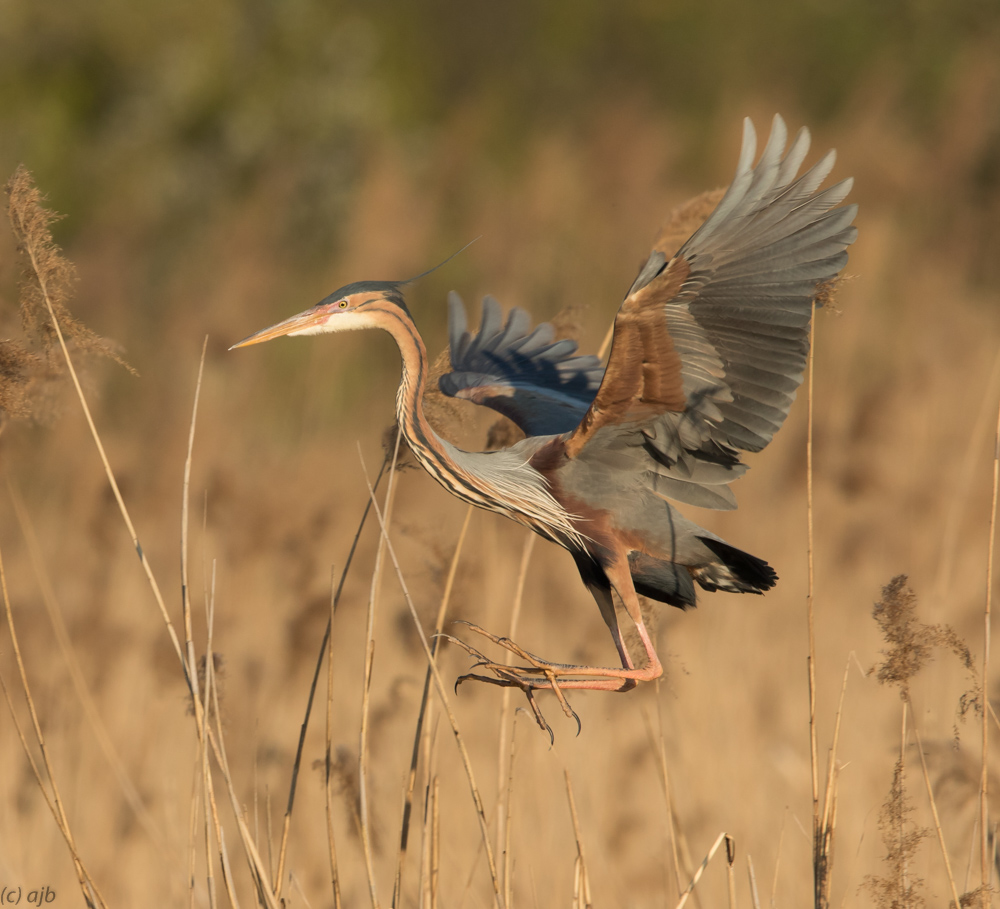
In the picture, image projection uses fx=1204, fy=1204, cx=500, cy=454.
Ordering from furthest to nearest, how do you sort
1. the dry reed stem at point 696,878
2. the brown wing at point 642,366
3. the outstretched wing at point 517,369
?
the outstretched wing at point 517,369 < the brown wing at point 642,366 < the dry reed stem at point 696,878

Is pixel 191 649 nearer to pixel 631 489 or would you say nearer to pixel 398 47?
pixel 631 489

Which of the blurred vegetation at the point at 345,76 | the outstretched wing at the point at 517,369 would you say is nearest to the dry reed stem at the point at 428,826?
the outstretched wing at the point at 517,369

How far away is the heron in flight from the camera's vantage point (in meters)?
2.87

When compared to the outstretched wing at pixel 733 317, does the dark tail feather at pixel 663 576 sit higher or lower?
lower

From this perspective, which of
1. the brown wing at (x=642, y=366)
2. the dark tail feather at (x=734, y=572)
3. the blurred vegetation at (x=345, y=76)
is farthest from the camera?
the blurred vegetation at (x=345, y=76)

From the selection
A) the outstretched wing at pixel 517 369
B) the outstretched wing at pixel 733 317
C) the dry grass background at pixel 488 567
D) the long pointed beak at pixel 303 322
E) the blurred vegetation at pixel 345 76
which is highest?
the blurred vegetation at pixel 345 76

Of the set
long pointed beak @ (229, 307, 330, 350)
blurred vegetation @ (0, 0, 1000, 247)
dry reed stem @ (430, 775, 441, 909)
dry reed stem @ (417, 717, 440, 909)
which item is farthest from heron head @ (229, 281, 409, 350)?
blurred vegetation @ (0, 0, 1000, 247)

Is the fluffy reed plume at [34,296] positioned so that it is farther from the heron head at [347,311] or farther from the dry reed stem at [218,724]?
the heron head at [347,311]

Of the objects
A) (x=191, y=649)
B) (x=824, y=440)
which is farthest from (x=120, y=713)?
(x=824, y=440)

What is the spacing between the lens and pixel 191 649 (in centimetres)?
245

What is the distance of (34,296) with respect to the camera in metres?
2.45

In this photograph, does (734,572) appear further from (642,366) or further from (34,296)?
(34,296)

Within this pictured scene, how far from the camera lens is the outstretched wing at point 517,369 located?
391 cm

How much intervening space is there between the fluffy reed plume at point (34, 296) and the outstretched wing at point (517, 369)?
154 centimetres
